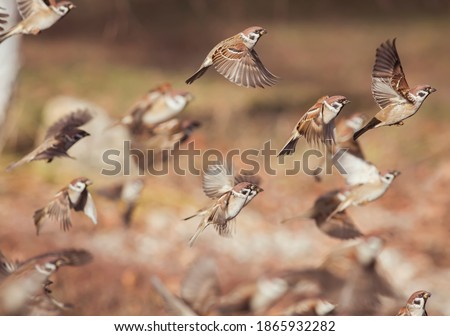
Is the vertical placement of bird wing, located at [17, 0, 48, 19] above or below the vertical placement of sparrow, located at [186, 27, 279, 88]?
above

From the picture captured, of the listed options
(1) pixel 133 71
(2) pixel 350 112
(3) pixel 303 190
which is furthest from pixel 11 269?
(2) pixel 350 112

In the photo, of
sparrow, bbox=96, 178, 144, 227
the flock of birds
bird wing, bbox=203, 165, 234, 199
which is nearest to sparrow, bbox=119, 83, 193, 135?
the flock of birds

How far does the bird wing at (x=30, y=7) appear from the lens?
5.75ft

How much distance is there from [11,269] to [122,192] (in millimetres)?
370

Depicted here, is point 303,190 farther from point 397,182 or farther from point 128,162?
point 128,162

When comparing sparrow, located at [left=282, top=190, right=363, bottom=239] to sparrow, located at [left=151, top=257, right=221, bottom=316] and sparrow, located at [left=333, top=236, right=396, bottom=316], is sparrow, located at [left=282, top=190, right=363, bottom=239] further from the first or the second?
sparrow, located at [left=151, top=257, right=221, bottom=316]

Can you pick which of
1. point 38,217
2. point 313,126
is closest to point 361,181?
point 313,126

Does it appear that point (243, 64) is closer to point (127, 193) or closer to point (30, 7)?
point (30, 7)

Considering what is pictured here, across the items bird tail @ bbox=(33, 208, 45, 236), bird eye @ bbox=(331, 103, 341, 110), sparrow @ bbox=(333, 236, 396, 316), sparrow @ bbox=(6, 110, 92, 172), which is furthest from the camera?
sparrow @ bbox=(333, 236, 396, 316)

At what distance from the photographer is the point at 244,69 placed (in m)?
1.69

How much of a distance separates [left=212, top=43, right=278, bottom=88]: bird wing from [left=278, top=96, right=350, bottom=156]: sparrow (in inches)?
4.5

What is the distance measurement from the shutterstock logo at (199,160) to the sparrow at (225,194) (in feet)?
0.87

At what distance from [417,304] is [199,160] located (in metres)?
0.71

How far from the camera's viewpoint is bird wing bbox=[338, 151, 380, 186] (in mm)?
1877
